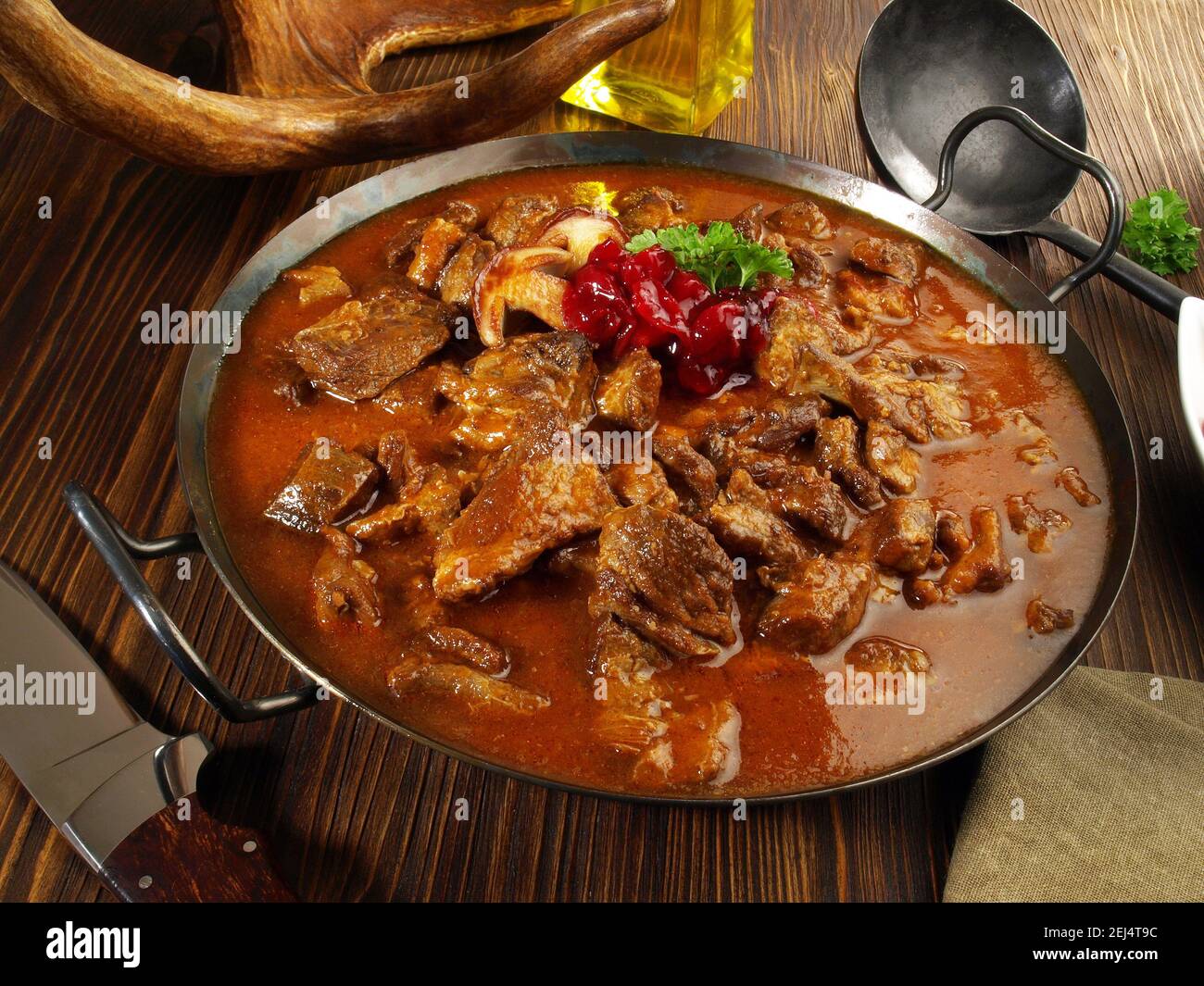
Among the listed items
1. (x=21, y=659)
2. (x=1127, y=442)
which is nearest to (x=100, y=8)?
(x=21, y=659)

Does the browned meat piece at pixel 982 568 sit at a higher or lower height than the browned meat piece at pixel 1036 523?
lower

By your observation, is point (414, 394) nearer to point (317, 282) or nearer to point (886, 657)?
point (317, 282)

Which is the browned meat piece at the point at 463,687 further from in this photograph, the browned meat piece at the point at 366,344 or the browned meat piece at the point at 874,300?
the browned meat piece at the point at 874,300

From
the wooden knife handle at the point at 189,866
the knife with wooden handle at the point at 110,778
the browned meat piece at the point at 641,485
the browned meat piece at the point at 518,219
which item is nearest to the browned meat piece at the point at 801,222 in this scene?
the browned meat piece at the point at 518,219

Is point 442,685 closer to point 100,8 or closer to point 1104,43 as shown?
point 100,8

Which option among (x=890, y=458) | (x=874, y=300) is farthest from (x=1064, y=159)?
(x=890, y=458)
